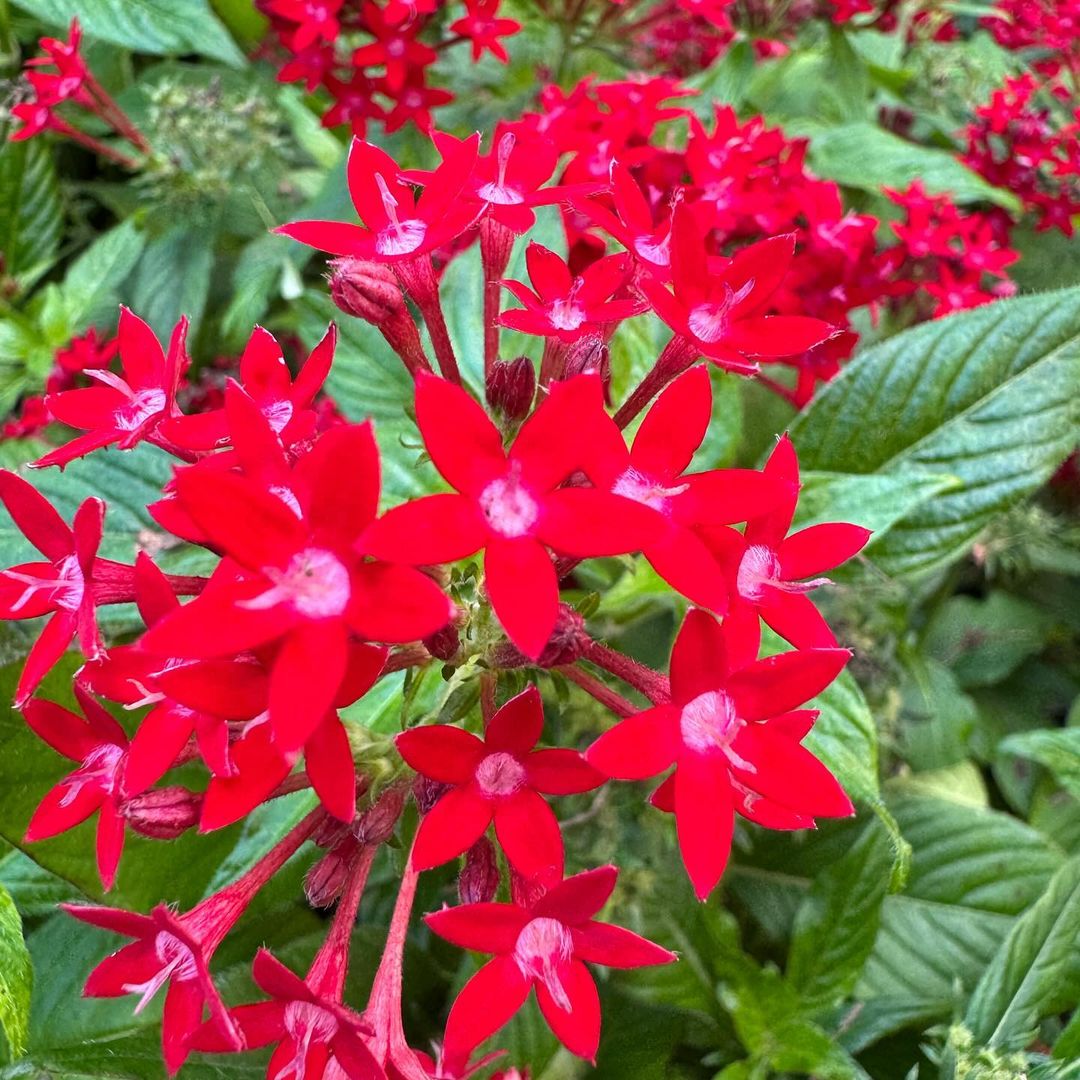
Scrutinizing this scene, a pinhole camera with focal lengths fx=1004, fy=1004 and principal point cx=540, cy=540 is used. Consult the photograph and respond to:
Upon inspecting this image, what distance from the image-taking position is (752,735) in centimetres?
49

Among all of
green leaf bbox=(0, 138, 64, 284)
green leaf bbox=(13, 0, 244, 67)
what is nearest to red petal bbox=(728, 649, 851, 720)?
green leaf bbox=(13, 0, 244, 67)

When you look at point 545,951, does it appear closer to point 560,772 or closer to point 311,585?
point 560,772

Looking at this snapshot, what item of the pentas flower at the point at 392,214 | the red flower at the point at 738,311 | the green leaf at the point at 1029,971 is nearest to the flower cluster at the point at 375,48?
the pentas flower at the point at 392,214

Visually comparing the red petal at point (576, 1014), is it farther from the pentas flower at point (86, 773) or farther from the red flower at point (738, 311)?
the red flower at point (738, 311)

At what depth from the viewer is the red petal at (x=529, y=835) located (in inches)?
19.5

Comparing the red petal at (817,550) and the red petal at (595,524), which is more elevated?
the red petal at (595,524)

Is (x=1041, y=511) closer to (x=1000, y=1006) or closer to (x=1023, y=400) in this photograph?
(x=1023, y=400)

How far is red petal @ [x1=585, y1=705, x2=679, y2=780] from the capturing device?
46 centimetres

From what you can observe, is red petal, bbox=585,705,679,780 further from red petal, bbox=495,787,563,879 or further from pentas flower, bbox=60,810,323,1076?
pentas flower, bbox=60,810,323,1076

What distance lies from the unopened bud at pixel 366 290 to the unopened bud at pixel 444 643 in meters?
0.21

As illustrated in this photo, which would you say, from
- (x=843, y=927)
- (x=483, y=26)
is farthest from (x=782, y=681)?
(x=483, y=26)

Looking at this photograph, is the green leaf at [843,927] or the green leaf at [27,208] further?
the green leaf at [27,208]

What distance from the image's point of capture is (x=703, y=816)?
0.48m

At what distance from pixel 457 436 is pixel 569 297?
189 mm
